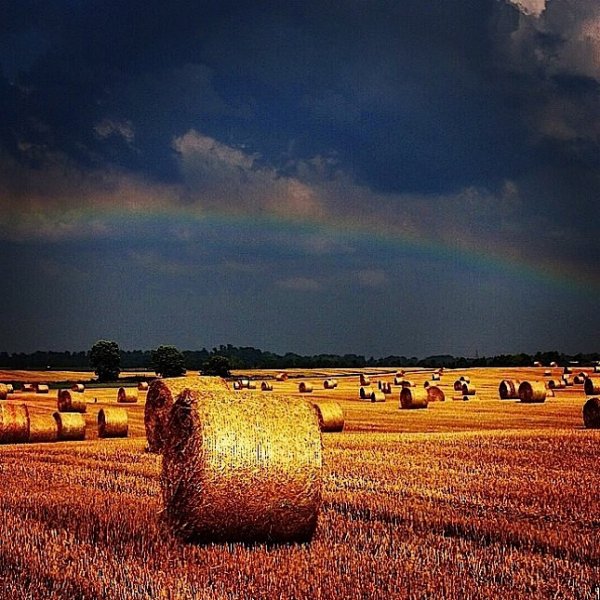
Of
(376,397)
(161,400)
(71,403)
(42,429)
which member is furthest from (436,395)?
(161,400)

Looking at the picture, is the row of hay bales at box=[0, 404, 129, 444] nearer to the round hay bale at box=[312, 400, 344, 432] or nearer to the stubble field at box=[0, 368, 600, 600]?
the stubble field at box=[0, 368, 600, 600]

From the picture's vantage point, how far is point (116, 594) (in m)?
5.91

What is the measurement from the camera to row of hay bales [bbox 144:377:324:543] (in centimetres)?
783

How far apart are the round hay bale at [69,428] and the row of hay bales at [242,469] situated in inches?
478

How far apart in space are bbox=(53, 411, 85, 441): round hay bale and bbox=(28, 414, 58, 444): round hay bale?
144mm

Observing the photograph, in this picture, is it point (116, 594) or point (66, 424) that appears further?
point (66, 424)

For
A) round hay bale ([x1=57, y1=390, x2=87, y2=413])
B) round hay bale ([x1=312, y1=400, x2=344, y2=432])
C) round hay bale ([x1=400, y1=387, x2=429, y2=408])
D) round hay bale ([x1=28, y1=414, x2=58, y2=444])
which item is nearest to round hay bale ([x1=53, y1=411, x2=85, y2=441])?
round hay bale ([x1=28, y1=414, x2=58, y2=444])

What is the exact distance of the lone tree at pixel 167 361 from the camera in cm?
7094

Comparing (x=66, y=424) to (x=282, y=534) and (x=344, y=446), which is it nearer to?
(x=344, y=446)

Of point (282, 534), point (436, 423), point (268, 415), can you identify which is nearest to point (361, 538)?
point (282, 534)

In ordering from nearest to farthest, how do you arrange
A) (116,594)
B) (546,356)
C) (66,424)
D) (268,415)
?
1. (116,594)
2. (268,415)
3. (66,424)
4. (546,356)

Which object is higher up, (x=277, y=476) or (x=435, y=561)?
(x=277, y=476)

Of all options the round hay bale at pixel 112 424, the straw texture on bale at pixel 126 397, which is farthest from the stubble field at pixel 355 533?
the straw texture on bale at pixel 126 397

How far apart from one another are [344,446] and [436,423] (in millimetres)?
8682
